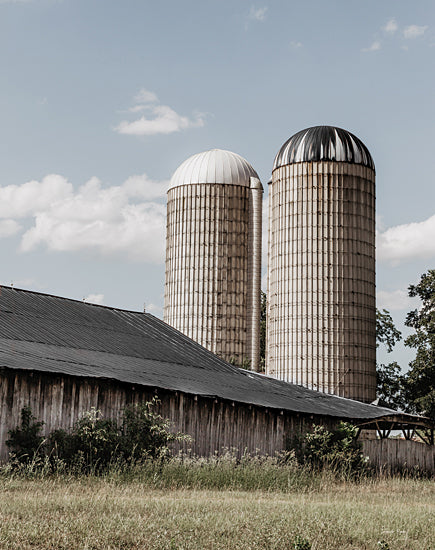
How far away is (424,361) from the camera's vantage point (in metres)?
48.9

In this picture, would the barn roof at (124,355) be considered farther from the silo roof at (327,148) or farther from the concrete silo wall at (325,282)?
the silo roof at (327,148)

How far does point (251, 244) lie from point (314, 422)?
26.3 meters

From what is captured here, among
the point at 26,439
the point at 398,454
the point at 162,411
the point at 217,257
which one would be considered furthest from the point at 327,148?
the point at 26,439

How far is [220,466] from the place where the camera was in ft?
70.2

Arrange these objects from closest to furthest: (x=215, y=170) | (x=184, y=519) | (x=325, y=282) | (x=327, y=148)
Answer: (x=184, y=519)
(x=325, y=282)
(x=327, y=148)
(x=215, y=170)

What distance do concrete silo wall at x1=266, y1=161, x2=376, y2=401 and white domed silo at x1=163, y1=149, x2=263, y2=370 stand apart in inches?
123

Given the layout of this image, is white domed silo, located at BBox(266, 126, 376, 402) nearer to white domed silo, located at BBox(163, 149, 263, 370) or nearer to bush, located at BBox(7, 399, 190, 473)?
white domed silo, located at BBox(163, 149, 263, 370)

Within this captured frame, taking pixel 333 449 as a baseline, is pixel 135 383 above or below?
above

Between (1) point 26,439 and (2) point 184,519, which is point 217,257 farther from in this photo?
(2) point 184,519

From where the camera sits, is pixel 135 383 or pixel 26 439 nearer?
pixel 26 439

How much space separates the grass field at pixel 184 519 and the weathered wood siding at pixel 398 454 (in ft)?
31.0

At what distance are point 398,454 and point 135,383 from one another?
38.4ft

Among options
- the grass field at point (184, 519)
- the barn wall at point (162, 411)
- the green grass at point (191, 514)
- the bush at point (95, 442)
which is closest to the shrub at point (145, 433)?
the bush at point (95, 442)

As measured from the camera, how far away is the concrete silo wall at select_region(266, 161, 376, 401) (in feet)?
151
